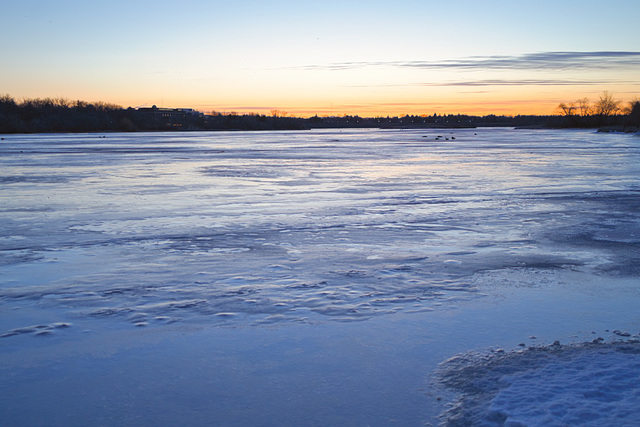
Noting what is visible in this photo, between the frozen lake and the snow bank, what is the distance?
0.22 ft

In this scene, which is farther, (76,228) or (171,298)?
(76,228)

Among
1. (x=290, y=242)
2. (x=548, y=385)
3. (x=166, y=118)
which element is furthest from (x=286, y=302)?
(x=166, y=118)

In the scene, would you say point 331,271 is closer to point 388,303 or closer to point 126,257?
point 388,303

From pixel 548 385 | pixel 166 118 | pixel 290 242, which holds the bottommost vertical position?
pixel 548 385

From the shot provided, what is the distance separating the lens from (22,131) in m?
88.8

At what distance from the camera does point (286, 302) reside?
4.88 m

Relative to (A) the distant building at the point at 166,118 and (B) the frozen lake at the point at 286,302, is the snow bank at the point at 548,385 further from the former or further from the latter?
(A) the distant building at the point at 166,118

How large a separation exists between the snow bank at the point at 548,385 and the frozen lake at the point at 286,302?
0.07m

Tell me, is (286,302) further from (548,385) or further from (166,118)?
(166,118)

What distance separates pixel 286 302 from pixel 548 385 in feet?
7.61

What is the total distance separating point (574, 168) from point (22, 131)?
9034 centimetres

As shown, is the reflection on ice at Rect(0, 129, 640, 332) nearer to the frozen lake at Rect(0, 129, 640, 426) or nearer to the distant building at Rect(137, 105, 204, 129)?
the frozen lake at Rect(0, 129, 640, 426)

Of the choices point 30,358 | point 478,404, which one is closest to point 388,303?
point 478,404

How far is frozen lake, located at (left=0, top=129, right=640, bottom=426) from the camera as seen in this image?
318 centimetres
